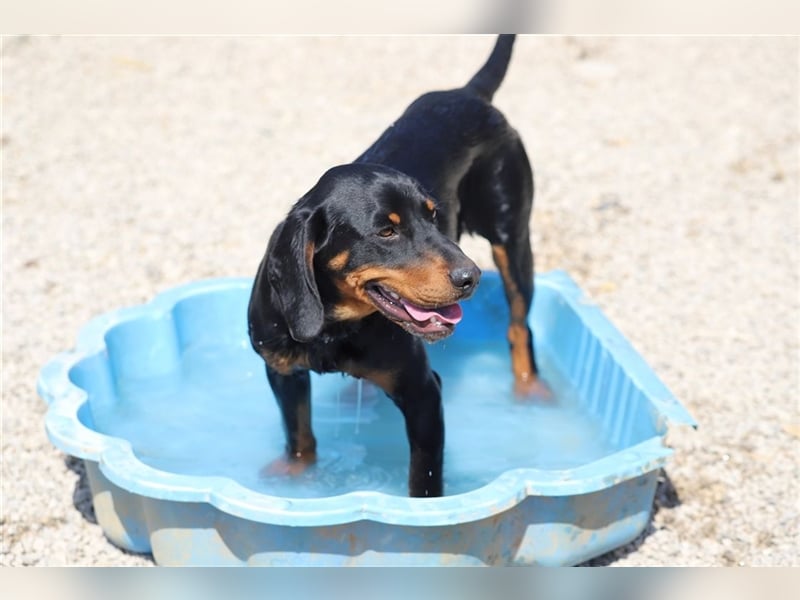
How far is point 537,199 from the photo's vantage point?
7594 millimetres

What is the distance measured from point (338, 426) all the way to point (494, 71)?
73.9 inches

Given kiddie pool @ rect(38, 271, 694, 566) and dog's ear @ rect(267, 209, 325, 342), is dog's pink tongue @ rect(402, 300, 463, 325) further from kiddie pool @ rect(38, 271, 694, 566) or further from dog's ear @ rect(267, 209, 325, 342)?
kiddie pool @ rect(38, 271, 694, 566)

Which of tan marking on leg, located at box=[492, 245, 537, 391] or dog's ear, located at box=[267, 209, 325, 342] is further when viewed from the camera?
tan marking on leg, located at box=[492, 245, 537, 391]

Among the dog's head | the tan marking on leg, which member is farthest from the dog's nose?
the tan marking on leg

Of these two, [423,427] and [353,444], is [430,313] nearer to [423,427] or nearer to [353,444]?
[423,427]

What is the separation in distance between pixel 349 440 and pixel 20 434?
1.54m

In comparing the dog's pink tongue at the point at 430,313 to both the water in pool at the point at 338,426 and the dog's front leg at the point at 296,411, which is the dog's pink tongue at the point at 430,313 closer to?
the dog's front leg at the point at 296,411

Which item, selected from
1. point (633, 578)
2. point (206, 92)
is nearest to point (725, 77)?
point (206, 92)

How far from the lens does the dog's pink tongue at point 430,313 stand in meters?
3.31

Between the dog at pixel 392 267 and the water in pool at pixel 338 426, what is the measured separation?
12.0 inches

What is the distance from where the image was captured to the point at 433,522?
3328 millimetres

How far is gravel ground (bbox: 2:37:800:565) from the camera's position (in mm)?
4480

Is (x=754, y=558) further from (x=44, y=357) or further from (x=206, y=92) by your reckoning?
(x=206, y=92)

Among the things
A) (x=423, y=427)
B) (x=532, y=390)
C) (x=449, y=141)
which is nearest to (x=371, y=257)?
(x=423, y=427)
